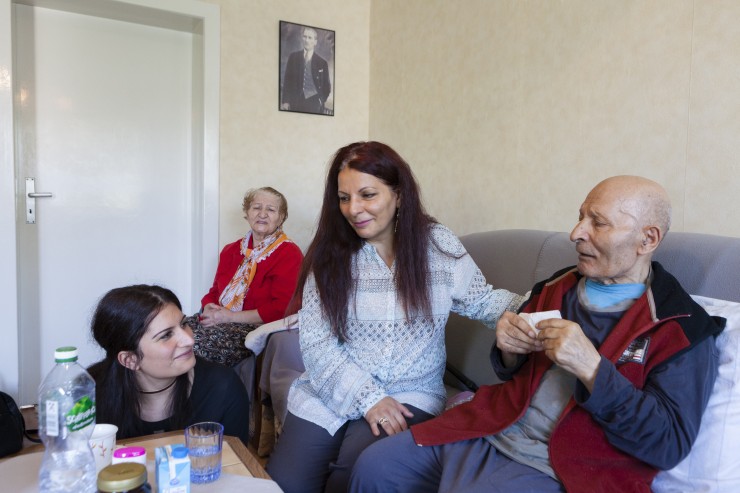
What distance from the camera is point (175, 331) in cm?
155

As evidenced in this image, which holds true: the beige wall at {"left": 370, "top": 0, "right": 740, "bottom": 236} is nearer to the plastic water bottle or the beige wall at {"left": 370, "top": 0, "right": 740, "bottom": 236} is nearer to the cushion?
the cushion

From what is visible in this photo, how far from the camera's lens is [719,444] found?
3.58ft

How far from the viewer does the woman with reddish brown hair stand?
1.59 meters

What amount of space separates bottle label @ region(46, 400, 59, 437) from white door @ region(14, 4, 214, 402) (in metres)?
2.53

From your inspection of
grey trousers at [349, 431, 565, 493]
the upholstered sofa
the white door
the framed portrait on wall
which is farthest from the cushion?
the white door

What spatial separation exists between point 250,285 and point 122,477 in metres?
1.92

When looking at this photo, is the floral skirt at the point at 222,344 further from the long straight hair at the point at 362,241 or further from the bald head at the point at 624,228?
the bald head at the point at 624,228

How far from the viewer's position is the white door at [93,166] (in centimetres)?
324

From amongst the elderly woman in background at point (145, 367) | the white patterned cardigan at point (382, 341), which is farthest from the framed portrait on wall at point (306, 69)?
the elderly woman in background at point (145, 367)

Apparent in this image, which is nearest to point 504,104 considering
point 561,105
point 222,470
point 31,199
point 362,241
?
point 561,105

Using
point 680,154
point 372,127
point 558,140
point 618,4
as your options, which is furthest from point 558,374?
point 372,127

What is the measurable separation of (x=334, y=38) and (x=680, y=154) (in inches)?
99.3

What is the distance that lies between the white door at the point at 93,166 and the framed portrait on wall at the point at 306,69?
24.2 inches

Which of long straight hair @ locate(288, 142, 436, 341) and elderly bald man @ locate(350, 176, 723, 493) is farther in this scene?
long straight hair @ locate(288, 142, 436, 341)
